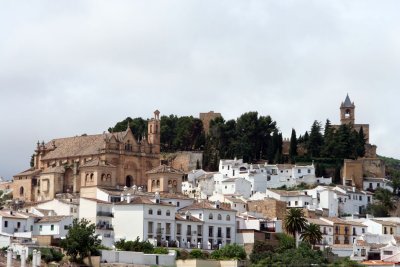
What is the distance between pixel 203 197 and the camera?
100938 mm

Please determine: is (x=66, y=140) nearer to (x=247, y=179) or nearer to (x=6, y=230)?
(x=247, y=179)

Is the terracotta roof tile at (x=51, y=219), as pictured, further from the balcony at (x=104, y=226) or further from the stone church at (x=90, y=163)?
the stone church at (x=90, y=163)

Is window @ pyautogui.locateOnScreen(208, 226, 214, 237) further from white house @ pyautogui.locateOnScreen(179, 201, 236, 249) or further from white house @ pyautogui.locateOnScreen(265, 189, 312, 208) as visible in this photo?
white house @ pyautogui.locateOnScreen(265, 189, 312, 208)

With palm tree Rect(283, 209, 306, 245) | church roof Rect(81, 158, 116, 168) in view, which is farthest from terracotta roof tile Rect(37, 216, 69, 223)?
palm tree Rect(283, 209, 306, 245)

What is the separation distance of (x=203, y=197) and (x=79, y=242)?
30.6 meters

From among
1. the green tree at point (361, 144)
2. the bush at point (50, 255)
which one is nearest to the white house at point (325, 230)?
the bush at point (50, 255)

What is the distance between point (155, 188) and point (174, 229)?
43.4 ft

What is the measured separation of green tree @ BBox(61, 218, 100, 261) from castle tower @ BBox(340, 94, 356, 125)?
5918cm

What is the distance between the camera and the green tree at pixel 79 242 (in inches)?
2813

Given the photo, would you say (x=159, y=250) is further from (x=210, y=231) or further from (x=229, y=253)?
(x=210, y=231)

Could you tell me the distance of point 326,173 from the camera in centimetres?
11062

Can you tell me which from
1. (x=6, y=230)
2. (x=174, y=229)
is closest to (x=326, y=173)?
(x=174, y=229)

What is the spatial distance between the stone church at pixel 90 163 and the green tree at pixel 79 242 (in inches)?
822

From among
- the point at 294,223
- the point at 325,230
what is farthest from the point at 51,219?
the point at 325,230
